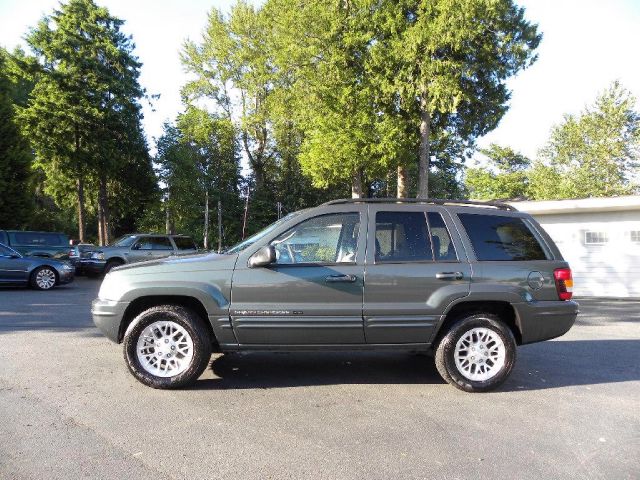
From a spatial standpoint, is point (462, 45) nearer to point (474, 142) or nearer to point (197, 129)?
point (474, 142)

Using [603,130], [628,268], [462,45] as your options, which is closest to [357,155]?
[462,45]

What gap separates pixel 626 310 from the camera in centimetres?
1244

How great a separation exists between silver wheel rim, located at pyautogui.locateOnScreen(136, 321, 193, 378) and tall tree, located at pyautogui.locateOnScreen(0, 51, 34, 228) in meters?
23.2

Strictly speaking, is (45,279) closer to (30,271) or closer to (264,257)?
(30,271)

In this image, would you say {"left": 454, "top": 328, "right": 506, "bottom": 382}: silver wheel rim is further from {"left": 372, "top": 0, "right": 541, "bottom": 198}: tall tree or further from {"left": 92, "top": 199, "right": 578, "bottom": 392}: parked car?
{"left": 372, "top": 0, "right": 541, "bottom": 198}: tall tree

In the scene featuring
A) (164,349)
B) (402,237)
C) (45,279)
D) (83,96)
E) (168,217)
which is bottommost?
(164,349)

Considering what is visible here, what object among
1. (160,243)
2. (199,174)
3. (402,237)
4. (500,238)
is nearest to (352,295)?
(402,237)

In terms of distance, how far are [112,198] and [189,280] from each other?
102 ft

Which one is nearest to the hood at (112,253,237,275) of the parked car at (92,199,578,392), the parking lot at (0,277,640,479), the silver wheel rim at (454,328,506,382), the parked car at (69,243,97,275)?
the parked car at (92,199,578,392)

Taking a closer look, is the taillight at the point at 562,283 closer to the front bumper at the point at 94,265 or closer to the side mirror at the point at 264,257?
the side mirror at the point at 264,257

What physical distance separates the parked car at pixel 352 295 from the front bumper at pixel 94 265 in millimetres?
14189

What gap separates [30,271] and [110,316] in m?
10.8

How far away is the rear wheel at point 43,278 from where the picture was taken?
46.8 feet

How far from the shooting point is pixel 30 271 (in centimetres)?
1423
